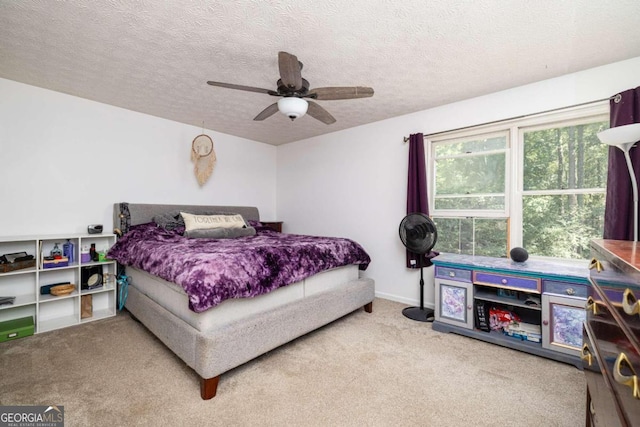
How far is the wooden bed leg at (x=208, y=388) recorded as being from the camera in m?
1.69

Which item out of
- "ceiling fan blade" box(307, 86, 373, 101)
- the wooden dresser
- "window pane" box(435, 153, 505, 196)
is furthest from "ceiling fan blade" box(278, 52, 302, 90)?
"window pane" box(435, 153, 505, 196)

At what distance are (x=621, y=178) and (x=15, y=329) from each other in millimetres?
5209

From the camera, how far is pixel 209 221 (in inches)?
137

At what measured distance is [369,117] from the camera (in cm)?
363

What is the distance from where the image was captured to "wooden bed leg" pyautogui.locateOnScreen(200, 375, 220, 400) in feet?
5.54

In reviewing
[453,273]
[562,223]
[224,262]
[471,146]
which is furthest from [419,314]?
[224,262]

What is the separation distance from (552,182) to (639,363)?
8.64ft

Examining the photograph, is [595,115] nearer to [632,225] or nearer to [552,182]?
[552,182]

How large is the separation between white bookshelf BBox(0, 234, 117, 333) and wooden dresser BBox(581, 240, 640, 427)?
3799mm

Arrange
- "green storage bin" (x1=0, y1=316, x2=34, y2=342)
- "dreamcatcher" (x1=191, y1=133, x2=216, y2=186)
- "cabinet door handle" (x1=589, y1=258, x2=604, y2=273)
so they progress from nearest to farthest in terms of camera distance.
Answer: "cabinet door handle" (x1=589, y1=258, x2=604, y2=273) < "green storage bin" (x1=0, y1=316, x2=34, y2=342) < "dreamcatcher" (x1=191, y1=133, x2=216, y2=186)

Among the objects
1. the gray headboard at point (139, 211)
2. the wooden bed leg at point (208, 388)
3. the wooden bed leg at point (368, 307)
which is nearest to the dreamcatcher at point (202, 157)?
the gray headboard at point (139, 211)

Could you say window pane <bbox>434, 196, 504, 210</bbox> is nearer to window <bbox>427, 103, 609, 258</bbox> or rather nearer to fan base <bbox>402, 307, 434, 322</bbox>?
window <bbox>427, 103, 609, 258</bbox>

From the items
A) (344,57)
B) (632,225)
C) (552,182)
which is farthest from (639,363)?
(552,182)

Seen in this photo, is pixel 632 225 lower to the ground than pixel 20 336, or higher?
higher
